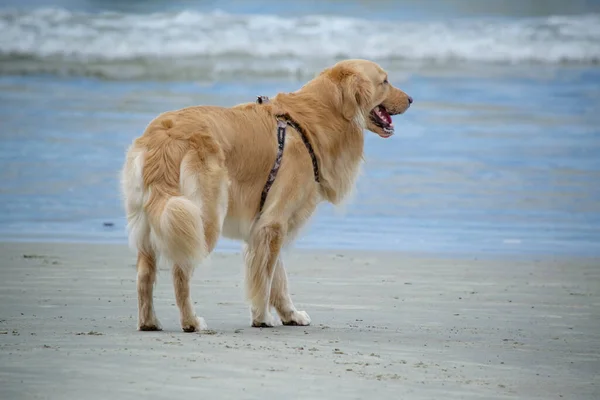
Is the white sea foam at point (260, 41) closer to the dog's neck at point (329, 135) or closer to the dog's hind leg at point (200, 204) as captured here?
the dog's neck at point (329, 135)

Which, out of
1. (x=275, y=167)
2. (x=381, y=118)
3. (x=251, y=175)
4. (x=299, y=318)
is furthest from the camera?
(x=381, y=118)

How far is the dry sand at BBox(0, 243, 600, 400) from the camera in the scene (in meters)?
4.89

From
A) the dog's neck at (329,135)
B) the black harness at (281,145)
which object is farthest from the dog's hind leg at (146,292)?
the dog's neck at (329,135)

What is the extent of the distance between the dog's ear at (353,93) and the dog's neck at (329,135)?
6cm

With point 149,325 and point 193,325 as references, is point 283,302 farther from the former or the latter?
point 149,325

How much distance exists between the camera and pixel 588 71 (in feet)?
92.8

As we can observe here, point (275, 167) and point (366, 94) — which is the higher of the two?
point (366, 94)

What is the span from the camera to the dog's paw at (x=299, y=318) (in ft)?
23.9

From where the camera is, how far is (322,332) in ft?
22.3

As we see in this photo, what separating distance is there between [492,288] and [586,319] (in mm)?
1413

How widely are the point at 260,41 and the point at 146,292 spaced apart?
26583mm

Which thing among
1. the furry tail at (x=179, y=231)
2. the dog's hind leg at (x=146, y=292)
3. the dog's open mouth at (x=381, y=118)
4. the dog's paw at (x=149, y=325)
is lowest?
the dog's paw at (x=149, y=325)

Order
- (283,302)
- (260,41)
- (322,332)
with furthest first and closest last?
(260,41), (283,302), (322,332)

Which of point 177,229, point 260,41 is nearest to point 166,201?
point 177,229
